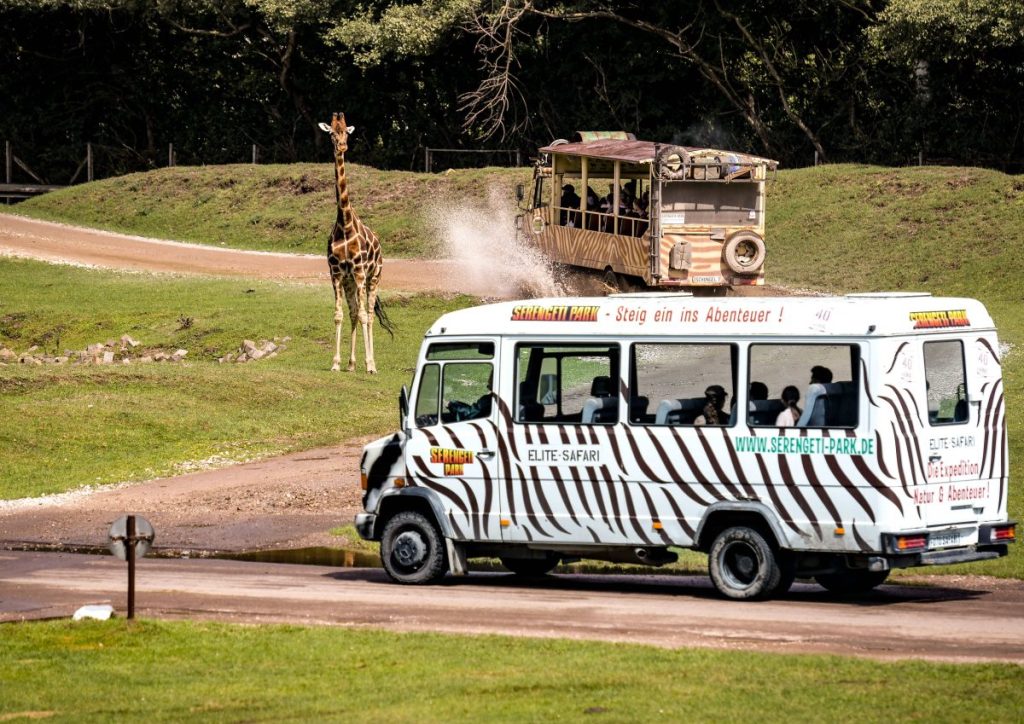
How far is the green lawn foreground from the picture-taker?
89.7ft

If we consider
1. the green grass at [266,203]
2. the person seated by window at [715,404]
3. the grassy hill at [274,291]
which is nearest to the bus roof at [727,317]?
the person seated by window at [715,404]

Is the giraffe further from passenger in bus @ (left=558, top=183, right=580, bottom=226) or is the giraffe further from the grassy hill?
passenger in bus @ (left=558, top=183, right=580, bottom=226)

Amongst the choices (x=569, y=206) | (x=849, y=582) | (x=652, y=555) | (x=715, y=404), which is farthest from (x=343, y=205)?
(x=849, y=582)

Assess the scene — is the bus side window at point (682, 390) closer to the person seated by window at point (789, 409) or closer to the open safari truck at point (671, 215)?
the person seated by window at point (789, 409)

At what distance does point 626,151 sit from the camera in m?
38.0

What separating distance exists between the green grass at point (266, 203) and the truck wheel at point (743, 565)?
38467 millimetres

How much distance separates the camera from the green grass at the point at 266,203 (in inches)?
2259

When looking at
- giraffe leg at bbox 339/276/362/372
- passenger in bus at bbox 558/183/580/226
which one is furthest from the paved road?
passenger in bus at bbox 558/183/580/226

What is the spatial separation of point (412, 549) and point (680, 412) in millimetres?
3420

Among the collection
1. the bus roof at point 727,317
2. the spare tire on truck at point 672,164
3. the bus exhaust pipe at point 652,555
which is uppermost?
the spare tire on truck at point 672,164

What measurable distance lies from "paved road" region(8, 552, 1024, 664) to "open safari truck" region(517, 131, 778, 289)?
18326 millimetres

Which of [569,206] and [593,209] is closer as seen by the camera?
[593,209]

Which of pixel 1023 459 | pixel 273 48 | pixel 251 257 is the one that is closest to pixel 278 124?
pixel 273 48

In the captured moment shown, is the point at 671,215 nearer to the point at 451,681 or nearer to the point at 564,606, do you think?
the point at 564,606
